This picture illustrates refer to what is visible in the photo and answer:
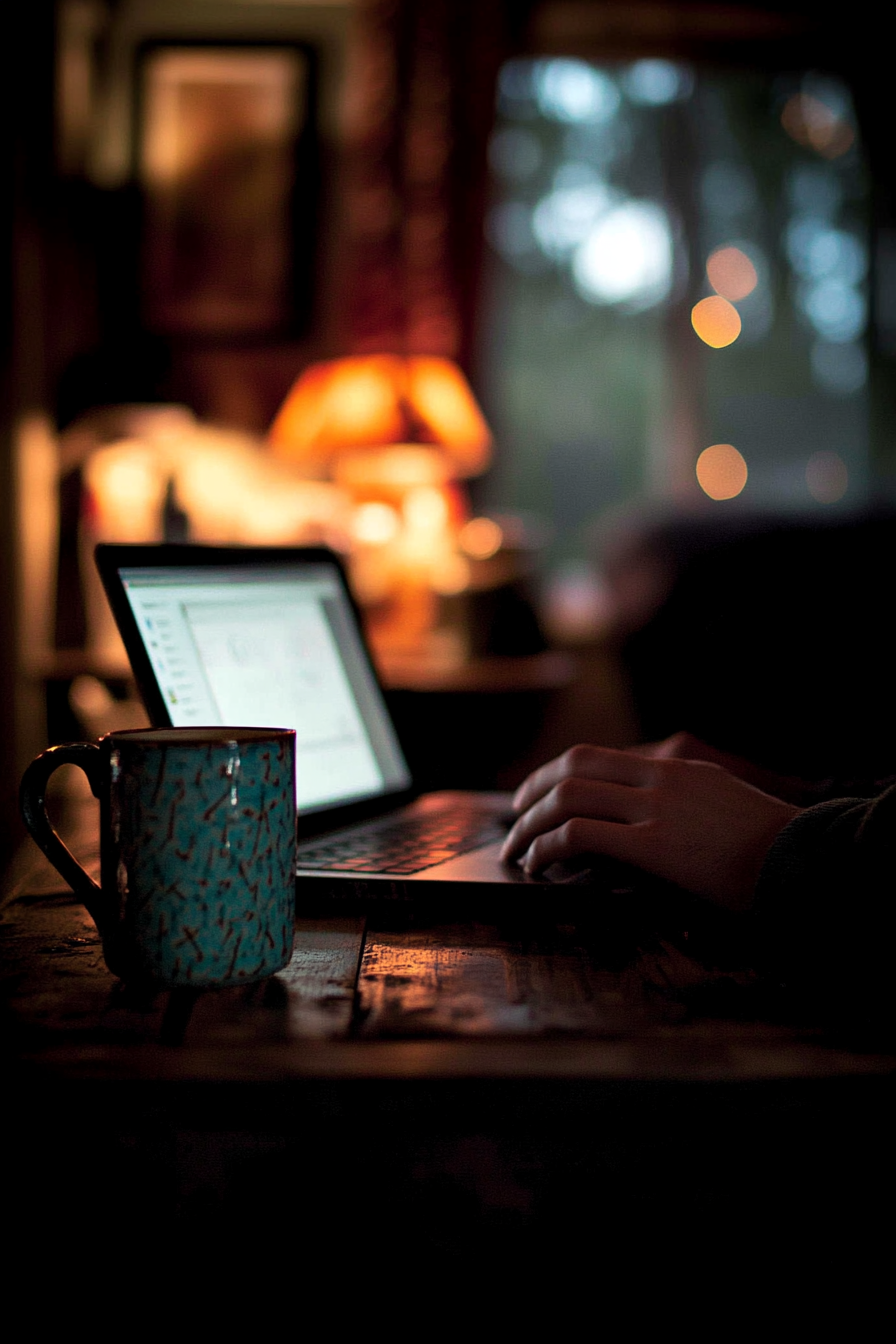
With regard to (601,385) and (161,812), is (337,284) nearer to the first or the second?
(601,385)

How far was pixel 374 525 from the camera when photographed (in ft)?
7.53

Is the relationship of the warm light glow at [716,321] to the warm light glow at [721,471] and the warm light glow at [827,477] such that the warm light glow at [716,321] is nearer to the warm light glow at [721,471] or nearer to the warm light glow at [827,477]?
the warm light glow at [721,471]

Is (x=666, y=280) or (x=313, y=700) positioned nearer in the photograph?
(x=313, y=700)

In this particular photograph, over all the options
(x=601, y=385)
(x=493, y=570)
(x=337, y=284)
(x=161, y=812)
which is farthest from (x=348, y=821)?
(x=601, y=385)

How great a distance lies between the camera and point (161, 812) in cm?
45

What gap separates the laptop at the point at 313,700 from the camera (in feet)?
2.06

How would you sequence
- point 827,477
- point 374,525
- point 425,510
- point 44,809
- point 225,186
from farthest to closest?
1. point 827,477
2. point 225,186
3. point 425,510
4. point 374,525
5. point 44,809

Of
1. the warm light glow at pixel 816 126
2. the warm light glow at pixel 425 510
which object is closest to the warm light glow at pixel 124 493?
the warm light glow at pixel 425 510

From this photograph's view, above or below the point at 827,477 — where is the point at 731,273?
above

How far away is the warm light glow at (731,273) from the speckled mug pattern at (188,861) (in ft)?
11.0

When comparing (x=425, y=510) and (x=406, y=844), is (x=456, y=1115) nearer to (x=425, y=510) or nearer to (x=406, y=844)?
(x=406, y=844)

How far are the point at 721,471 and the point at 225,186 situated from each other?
172 centimetres

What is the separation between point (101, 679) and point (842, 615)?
1.36 m

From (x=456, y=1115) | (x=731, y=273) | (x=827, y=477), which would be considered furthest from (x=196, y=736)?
(x=827, y=477)
